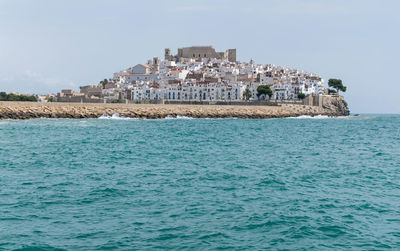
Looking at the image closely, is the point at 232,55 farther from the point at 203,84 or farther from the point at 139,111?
the point at 139,111

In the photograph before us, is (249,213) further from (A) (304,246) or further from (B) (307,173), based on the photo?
(B) (307,173)

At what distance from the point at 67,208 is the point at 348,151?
66.1 feet

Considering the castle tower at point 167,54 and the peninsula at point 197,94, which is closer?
the peninsula at point 197,94

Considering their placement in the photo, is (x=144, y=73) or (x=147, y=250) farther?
(x=144, y=73)

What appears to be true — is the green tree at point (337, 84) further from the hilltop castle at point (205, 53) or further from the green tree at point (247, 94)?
the hilltop castle at point (205, 53)

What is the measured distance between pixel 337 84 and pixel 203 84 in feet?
127

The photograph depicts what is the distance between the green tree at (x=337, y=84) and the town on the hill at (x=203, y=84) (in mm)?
3003

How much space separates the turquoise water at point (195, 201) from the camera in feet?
33.1

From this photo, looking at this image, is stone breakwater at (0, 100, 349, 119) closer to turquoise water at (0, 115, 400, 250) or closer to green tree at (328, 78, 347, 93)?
green tree at (328, 78, 347, 93)

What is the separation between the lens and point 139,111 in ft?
243

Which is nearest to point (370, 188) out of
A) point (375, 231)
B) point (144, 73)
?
point (375, 231)

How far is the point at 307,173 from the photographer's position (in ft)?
61.7

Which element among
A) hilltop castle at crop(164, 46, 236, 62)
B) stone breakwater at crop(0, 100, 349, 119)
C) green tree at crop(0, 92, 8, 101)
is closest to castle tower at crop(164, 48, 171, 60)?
hilltop castle at crop(164, 46, 236, 62)

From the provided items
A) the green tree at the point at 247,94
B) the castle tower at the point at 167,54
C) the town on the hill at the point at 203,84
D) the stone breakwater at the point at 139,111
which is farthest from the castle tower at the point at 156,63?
the stone breakwater at the point at 139,111
